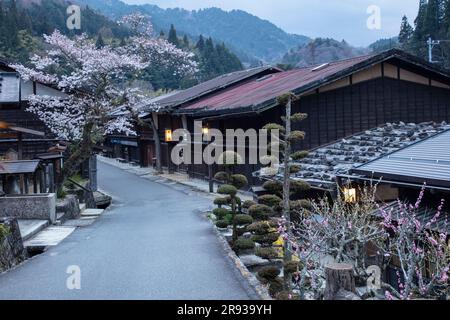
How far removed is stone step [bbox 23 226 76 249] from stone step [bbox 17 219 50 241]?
13 cm

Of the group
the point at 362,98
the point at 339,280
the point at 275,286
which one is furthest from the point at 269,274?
the point at 362,98

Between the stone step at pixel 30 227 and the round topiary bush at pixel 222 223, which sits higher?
the round topiary bush at pixel 222 223

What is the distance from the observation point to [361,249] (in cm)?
861

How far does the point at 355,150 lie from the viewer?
1642 cm

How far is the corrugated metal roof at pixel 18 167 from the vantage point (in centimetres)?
1583

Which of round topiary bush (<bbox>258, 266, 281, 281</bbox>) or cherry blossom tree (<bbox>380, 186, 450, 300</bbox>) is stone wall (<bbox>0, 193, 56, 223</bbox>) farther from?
cherry blossom tree (<bbox>380, 186, 450, 300</bbox>)

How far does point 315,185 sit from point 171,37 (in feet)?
208

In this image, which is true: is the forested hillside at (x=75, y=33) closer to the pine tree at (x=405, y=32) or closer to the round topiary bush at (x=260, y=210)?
the pine tree at (x=405, y=32)

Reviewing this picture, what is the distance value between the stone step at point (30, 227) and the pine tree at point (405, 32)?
33.0m

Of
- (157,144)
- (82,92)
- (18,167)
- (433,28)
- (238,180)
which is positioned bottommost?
(238,180)

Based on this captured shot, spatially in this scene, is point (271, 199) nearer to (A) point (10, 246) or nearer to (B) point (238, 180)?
(B) point (238, 180)

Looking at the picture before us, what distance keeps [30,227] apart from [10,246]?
3.19 meters

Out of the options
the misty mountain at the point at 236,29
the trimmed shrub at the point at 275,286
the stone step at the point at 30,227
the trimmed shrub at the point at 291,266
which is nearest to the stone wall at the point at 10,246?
the stone step at the point at 30,227
